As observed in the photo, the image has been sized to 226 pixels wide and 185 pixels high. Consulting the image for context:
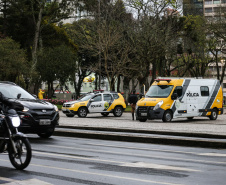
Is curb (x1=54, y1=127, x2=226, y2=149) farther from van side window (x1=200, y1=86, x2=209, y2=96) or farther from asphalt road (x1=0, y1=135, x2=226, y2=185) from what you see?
van side window (x1=200, y1=86, x2=209, y2=96)

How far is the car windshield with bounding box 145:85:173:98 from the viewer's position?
82.9 feet

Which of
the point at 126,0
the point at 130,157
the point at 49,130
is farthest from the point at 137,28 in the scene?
the point at 130,157

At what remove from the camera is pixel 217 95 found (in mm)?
27828

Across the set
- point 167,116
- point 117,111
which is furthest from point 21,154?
point 117,111

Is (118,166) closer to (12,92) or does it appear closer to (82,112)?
(12,92)

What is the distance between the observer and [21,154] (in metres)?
7.71

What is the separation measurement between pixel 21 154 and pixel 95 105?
23448 millimetres

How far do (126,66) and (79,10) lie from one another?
7929 mm

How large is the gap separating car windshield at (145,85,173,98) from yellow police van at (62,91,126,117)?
6.13 metres

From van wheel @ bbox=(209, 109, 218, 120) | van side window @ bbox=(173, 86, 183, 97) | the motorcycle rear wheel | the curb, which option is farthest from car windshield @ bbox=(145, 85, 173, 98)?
the motorcycle rear wheel

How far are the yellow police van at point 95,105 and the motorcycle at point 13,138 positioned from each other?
2274 cm

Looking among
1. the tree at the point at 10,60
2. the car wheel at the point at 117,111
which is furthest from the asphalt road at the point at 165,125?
the tree at the point at 10,60

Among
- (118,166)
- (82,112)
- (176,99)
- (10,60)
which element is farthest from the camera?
(10,60)

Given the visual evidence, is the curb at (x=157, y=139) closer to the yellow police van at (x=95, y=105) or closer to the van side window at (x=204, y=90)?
the van side window at (x=204, y=90)
